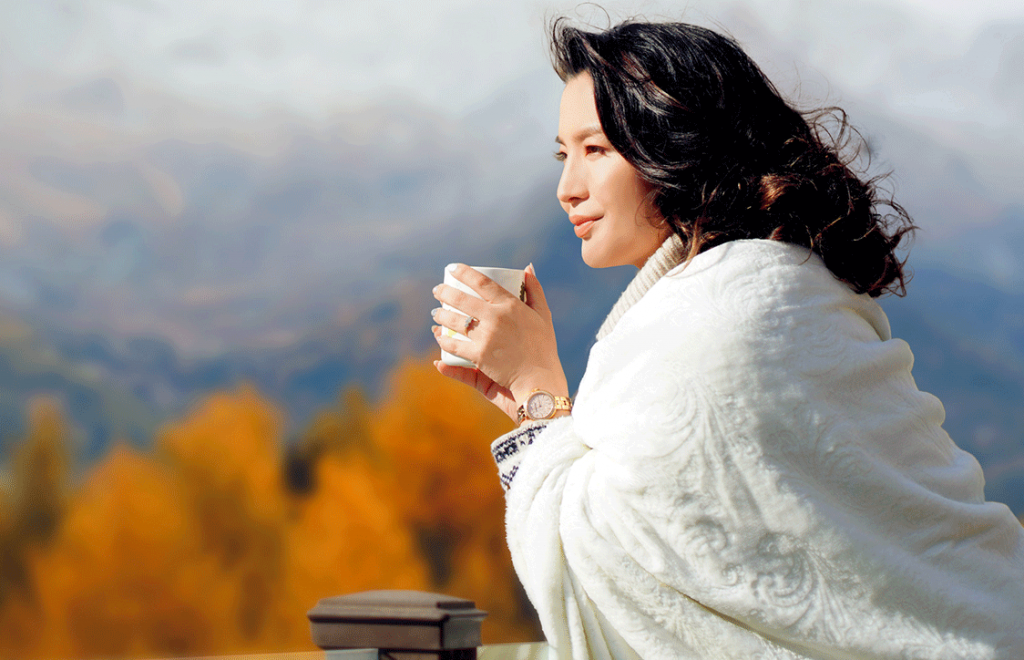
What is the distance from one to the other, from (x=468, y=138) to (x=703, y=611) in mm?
2443

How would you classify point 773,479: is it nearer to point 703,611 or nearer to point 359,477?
point 703,611

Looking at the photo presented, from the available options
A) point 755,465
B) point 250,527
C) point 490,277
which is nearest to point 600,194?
point 490,277

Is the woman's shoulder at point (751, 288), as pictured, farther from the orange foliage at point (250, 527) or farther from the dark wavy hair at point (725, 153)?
the orange foliage at point (250, 527)

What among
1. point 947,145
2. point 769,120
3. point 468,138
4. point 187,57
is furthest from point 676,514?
point 947,145

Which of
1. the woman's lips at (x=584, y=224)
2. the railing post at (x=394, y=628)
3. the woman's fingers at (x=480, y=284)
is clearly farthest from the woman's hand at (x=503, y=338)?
the railing post at (x=394, y=628)

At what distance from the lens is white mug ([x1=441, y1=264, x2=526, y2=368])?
83 cm

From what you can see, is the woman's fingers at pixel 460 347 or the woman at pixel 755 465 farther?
the woman's fingers at pixel 460 347

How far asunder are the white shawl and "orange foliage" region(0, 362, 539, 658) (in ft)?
6.55

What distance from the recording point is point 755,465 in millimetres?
591

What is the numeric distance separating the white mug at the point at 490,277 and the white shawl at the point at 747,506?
0.66 feet

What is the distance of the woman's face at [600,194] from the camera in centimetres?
82

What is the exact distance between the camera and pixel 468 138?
2.85 metres

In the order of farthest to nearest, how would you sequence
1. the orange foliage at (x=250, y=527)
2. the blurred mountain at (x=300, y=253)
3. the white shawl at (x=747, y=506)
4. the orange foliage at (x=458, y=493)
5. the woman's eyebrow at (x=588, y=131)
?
the orange foliage at (x=458, y=493), the blurred mountain at (x=300, y=253), the orange foliage at (x=250, y=527), the woman's eyebrow at (x=588, y=131), the white shawl at (x=747, y=506)

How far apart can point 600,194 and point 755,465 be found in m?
0.35
